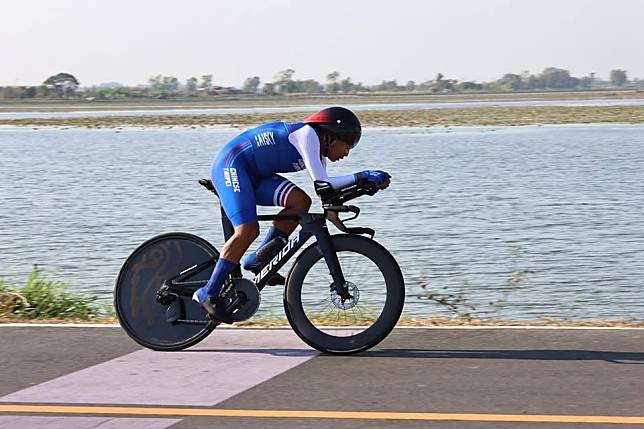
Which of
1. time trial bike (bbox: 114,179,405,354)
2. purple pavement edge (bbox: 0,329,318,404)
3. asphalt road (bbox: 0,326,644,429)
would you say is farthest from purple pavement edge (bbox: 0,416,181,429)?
time trial bike (bbox: 114,179,405,354)

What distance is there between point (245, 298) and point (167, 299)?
1.97 ft

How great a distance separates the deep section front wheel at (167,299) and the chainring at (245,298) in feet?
0.71

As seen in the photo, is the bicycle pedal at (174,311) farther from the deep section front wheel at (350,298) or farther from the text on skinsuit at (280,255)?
the deep section front wheel at (350,298)

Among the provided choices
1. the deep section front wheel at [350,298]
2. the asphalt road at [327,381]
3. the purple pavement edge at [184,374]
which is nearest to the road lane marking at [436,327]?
the asphalt road at [327,381]

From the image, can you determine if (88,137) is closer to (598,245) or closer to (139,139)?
(139,139)

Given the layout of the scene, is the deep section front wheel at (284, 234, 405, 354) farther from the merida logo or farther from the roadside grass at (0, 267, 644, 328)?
the merida logo

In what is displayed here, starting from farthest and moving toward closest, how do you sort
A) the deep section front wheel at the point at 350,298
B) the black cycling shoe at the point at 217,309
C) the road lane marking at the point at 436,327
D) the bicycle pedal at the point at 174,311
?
the road lane marking at the point at 436,327 → the bicycle pedal at the point at 174,311 → the black cycling shoe at the point at 217,309 → the deep section front wheel at the point at 350,298

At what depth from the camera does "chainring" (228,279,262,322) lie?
834 centimetres

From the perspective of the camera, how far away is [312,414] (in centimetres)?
659

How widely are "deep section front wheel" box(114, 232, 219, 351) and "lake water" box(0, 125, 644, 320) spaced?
210 inches

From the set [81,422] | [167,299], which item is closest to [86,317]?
[167,299]

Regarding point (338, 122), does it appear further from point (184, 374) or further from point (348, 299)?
point (184, 374)

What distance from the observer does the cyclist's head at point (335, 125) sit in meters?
8.17

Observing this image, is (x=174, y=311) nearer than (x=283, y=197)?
No
